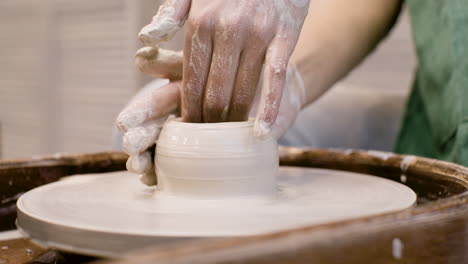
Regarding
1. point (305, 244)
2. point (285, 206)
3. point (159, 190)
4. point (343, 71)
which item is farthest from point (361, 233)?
point (343, 71)

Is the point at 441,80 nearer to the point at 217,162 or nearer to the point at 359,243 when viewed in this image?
the point at 217,162

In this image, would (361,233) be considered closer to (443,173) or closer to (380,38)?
(443,173)

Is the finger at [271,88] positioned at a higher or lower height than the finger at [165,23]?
lower

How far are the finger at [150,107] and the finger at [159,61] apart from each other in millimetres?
29

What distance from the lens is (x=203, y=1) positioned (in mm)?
733

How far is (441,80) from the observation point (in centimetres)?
115

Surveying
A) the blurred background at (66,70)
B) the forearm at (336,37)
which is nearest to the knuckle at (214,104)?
the forearm at (336,37)

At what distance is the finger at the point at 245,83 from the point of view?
751 millimetres

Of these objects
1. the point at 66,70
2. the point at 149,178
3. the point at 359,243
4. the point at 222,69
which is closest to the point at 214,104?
the point at 222,69

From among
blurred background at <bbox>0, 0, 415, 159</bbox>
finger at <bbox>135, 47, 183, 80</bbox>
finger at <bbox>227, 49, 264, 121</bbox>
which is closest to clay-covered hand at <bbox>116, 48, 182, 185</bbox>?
finger at <bbox>135, 47, 183, 80</bbox>

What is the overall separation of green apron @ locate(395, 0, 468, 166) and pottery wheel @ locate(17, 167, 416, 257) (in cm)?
34

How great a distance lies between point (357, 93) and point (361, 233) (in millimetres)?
1352

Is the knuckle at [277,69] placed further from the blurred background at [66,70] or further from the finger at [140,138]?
the blurred background at [66,70]

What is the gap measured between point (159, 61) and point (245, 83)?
0.17 metres
